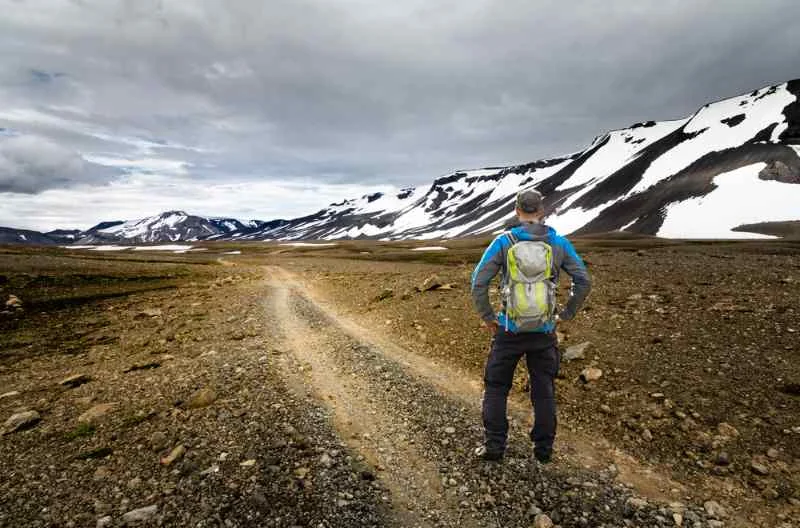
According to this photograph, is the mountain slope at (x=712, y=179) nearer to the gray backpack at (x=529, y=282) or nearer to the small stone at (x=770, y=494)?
A: the small stone at (x=770, y=494)

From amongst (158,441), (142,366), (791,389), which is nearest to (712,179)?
(791,389)

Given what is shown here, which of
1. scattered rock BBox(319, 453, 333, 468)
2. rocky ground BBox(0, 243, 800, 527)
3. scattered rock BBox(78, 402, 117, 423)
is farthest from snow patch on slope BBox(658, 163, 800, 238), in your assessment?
scattered rock BBox(78, 402, 117, 423)

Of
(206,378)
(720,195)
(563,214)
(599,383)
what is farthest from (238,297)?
(563,214)

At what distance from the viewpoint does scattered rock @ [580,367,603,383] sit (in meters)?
9.69

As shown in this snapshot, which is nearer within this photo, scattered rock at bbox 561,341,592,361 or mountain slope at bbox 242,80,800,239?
scattered rock at bbox 561,341,592,361

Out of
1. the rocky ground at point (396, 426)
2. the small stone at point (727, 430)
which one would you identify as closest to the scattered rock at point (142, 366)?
the rocky ground at point (396, 426)

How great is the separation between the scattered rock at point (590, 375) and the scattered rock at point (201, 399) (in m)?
8.36

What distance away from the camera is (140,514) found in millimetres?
5398

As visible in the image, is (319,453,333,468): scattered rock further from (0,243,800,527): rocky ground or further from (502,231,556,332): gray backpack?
(502,231,556,332): gray backpack

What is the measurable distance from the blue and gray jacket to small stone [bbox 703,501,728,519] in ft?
9.75

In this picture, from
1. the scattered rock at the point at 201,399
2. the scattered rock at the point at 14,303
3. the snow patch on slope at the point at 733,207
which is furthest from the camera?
the snow patch on slope at the point at 733,207

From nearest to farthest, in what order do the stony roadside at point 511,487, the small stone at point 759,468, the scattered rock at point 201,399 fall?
the stony roadside at point 511,487 < the small stone at point 759,468 < the scattered rock at point 201,399

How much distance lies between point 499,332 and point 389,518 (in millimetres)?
3131

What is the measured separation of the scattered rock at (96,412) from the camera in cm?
823
